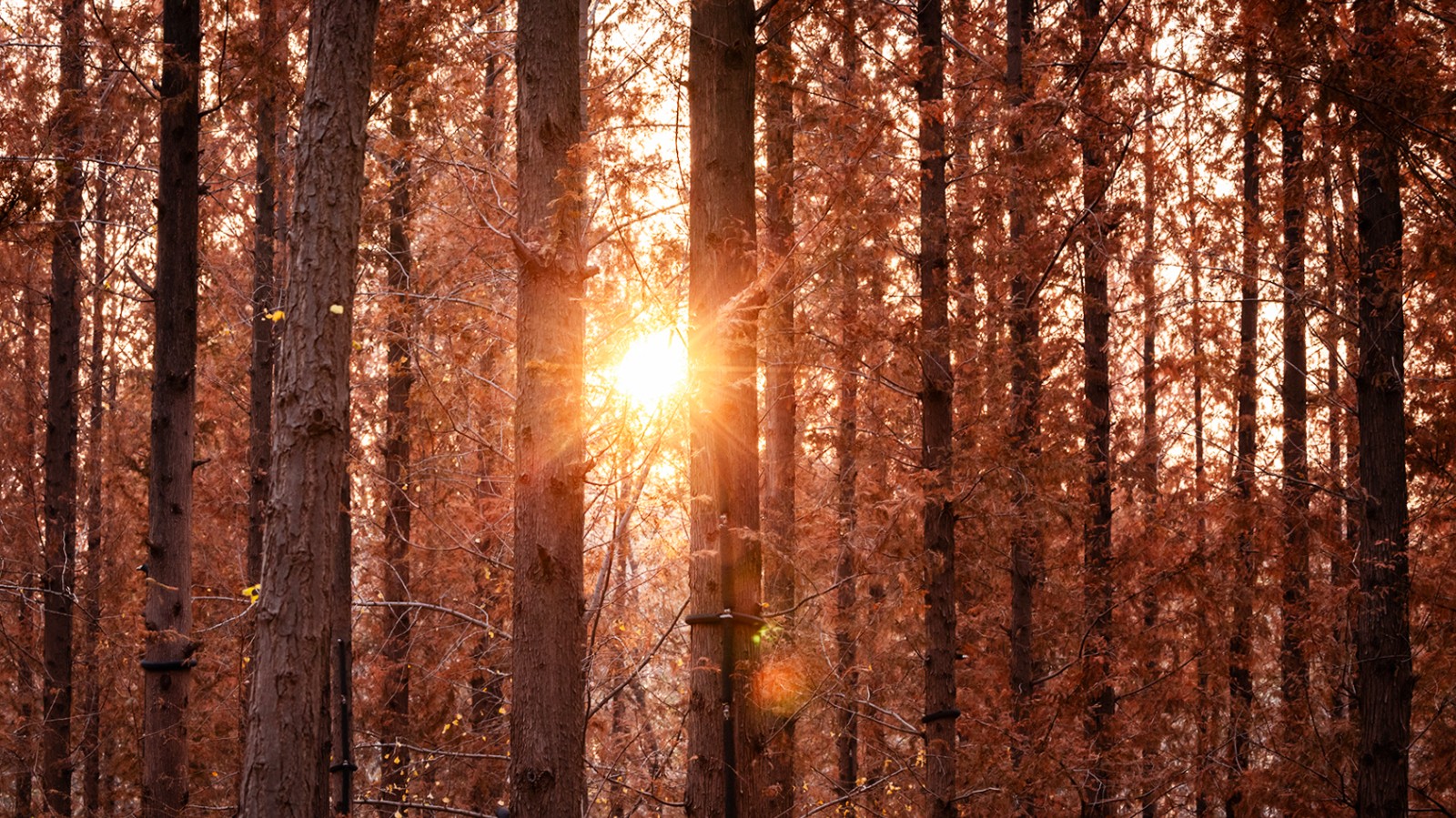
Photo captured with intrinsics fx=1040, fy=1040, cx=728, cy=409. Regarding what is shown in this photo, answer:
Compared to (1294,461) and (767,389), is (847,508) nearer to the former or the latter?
(767,389)

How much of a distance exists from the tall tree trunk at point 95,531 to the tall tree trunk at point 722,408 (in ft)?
37.8

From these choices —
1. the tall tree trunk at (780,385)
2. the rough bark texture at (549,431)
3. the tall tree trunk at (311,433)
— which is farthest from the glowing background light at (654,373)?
the tall tree trunk at (311,433)

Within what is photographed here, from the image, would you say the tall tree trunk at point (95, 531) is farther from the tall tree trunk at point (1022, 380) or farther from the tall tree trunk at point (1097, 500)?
the tall tree trunk at point (1097, 500)

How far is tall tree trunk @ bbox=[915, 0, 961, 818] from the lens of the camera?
26.6 ft

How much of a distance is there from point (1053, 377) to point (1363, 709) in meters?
5.81

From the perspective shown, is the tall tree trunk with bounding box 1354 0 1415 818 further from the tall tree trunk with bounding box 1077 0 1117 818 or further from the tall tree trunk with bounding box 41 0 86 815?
the tall tree trunk with bounding box 41 0 86 815

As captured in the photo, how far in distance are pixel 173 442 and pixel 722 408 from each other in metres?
4.16

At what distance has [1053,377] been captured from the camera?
511 inches

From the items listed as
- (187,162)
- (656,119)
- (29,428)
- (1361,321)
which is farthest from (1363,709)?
(29,428)

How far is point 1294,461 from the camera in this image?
462 inches

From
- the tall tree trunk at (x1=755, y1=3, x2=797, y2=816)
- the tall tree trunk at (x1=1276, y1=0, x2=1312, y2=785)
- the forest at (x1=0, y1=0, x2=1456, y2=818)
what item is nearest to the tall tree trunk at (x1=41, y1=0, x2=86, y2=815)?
the forest at (x1=0, y1=0, x2=1456, y2=818)

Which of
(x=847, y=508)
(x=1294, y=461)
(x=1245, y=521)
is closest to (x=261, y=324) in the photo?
(x=847, y=508)

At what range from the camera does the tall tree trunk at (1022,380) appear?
8.70 m

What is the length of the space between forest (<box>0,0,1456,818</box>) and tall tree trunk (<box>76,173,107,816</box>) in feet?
0.50
